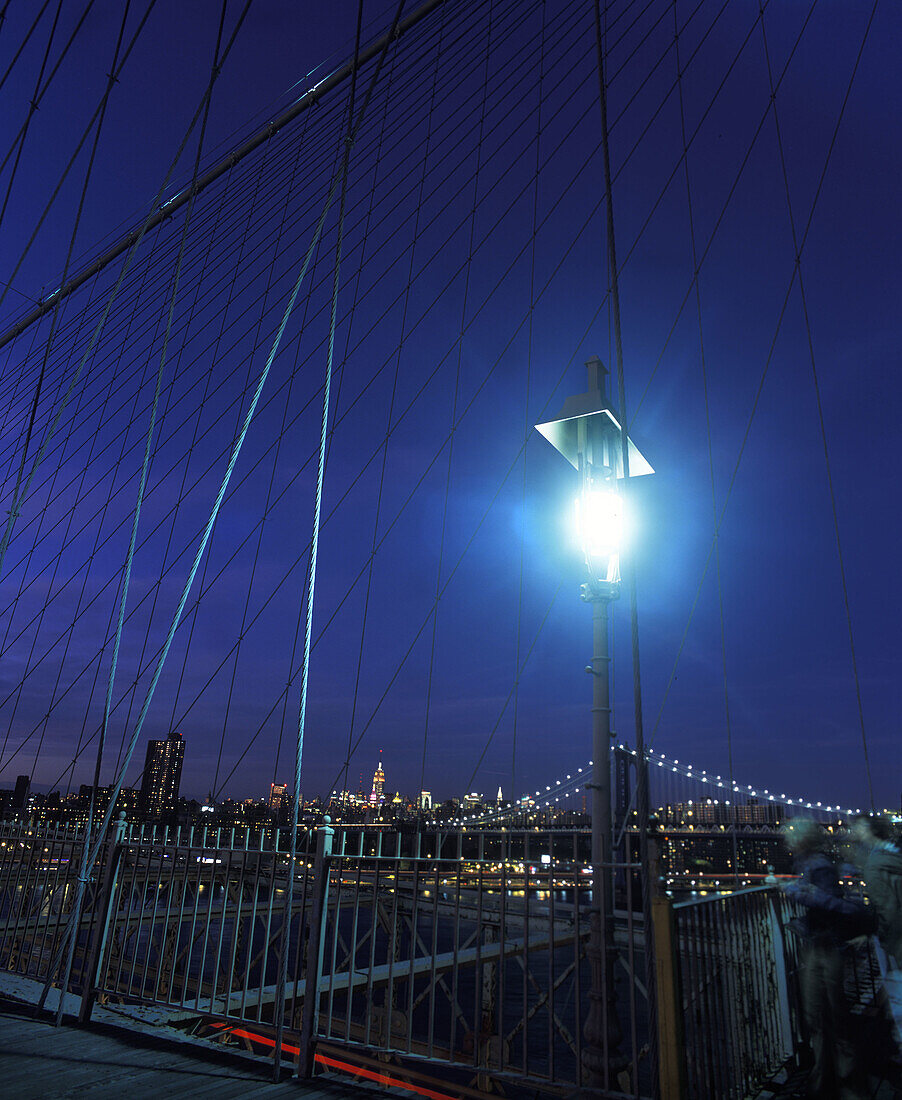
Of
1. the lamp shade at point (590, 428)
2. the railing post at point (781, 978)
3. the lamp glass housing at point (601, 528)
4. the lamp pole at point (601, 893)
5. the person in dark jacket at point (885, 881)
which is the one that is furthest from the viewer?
the lamp shade at point (590, 428)

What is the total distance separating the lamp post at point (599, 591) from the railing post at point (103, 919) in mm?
3141

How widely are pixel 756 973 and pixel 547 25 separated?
480 inches

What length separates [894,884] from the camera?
3305 millimetres

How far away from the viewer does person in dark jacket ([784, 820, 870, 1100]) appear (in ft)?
10.3

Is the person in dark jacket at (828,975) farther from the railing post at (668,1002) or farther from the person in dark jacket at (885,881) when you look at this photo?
the railing post at (668,1002)

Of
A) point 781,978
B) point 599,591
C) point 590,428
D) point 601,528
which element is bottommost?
point 781,978

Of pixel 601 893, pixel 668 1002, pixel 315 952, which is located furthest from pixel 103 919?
pixel 668 1002

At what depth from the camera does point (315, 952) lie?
375cm

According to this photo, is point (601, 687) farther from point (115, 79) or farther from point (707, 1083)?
point (115, 79)

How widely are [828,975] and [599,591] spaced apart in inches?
95.2

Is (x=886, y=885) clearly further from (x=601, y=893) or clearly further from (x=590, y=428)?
(x=590, y=428)

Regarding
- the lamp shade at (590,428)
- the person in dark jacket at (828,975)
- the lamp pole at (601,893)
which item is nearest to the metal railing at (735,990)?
the person in dark jacket at (828,975)

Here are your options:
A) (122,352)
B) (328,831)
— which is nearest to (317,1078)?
(328,831)

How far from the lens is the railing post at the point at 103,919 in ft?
14.3
